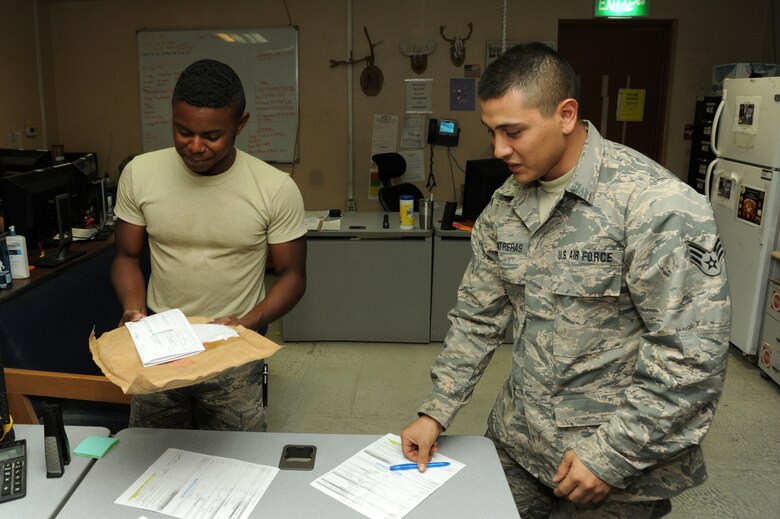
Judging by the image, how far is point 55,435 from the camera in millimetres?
1358

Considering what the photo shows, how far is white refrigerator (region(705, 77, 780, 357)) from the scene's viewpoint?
3.47 metres

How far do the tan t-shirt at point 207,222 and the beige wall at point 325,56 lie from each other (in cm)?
386

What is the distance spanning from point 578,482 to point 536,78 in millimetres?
786

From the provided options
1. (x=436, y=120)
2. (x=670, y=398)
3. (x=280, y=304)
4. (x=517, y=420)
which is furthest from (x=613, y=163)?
(x=436, y=120)

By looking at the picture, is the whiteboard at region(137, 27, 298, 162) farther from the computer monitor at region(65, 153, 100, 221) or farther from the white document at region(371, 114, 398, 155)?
the computer monitor at region(65, 153, 100, 221)

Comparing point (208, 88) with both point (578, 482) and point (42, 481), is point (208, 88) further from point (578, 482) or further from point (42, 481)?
point (578, 482)

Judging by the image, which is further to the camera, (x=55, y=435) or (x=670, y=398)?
(x=55, y=435)

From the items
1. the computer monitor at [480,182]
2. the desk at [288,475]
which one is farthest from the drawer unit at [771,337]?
the desk at [288,475]

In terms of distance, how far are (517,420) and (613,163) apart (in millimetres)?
619

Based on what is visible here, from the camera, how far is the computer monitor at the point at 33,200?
2.76 m

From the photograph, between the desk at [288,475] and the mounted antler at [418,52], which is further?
the mounted antler at [418,52]

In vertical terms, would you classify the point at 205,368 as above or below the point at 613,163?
below

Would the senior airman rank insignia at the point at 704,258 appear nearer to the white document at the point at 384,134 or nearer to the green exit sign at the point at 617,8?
the green exit sign at the point at 617,8

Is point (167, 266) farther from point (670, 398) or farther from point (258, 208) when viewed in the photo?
point (670, 398)
